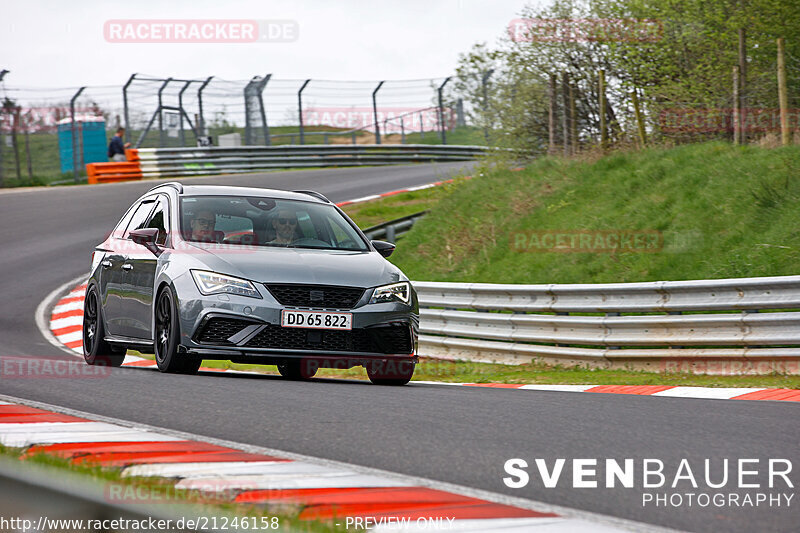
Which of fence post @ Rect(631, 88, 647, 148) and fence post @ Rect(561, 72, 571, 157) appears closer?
fence post @ Rect(631, 88, 647, 148)

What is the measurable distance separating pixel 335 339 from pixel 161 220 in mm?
2226

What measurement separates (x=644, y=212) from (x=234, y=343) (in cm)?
752

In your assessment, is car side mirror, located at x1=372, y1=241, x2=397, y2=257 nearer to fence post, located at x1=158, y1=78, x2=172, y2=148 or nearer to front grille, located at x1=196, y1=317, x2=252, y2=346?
front grille, located at x1=196, y1=317, x2=252, y2=346

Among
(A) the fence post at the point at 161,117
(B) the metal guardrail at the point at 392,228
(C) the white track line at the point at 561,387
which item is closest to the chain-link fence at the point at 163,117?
(A) the fence post at the point at 161,117

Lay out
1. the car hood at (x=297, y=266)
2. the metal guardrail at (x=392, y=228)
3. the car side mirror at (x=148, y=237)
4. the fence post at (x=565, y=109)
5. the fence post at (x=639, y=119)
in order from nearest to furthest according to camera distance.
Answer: the car hood at (x=297, y=266) < the car side mirror at (x=148, y=237) < the fence post at (x=639, y=119) < the metal guardrail at (x=392, y=228) < the fence post at (x=565, y=109)

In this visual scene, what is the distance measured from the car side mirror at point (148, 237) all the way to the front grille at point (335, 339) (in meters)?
1.48

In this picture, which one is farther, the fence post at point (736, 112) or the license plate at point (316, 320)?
the fence post at point (736, 112)

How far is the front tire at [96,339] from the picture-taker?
9.41 meters

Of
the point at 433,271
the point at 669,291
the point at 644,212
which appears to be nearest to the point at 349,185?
the point at 433,271

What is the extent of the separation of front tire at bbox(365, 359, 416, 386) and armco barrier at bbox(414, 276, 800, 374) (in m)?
2.79

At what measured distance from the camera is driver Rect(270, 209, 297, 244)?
8484mm

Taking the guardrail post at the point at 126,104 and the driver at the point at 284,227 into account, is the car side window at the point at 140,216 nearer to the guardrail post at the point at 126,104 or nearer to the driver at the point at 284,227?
the driver at the point at 284,227

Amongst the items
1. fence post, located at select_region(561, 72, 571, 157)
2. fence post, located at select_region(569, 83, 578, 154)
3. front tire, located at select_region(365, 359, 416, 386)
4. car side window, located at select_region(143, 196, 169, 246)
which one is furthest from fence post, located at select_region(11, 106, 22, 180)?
front tire, located at select_region(365, 359, 416, 386)

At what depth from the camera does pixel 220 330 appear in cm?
744
